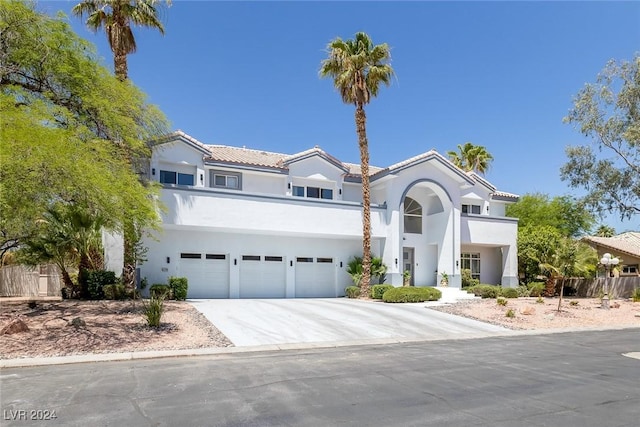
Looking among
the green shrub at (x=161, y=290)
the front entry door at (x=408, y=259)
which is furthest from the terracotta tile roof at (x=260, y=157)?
the green shrub at (x=161, y=290)

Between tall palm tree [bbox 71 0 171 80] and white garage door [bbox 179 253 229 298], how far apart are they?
9208mm

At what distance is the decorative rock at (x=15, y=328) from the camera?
1233 centimetres

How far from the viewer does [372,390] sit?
7961 millimetres

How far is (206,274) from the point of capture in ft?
78.4

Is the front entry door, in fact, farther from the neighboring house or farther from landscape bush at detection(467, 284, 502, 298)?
the neighboring house

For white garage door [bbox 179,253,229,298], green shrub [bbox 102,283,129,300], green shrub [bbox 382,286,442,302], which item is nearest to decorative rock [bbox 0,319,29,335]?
green shrub [bbox 102,283,129,300]

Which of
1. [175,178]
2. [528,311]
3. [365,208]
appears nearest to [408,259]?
[365,208]

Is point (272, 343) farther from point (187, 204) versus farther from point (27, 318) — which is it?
point (187, 204)

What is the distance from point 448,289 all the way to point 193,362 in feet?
65.9

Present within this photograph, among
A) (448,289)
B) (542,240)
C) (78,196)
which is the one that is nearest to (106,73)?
(78,196)

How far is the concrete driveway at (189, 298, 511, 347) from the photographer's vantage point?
14297mm

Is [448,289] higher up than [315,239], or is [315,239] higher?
[315,239]

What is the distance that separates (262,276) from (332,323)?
9.39 meters

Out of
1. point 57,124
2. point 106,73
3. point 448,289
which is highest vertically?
point 106,73
